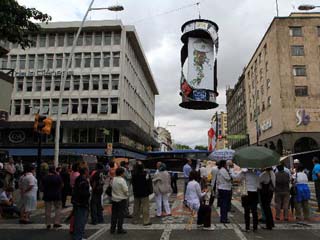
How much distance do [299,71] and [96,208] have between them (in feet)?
135

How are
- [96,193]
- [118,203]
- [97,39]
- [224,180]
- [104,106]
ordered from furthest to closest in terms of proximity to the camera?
[97,39], [104,106], [96,193], [224,180], [118,203]

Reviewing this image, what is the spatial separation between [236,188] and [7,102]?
53.9 feet

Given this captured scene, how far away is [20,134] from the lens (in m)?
50.4

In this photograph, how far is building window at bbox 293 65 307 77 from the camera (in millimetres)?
45031

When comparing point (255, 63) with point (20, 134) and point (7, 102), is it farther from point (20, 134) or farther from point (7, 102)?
point (7, 102)

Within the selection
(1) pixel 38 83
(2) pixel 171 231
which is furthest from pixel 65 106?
(2) pixel 171 231

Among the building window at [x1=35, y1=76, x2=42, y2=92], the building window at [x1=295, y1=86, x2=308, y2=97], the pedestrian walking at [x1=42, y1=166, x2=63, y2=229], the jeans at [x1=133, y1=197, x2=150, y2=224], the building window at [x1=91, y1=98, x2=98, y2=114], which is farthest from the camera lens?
the building window at [x1=35, y1=76, x2=42, y2=92]

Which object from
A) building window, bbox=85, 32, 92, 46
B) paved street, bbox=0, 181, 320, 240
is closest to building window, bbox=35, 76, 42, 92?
building window, bbox=85, 32, 92, 46

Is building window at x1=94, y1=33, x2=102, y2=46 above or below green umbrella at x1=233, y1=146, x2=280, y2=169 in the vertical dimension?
above

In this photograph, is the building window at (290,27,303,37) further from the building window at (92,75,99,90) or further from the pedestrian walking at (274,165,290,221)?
the pedestrian walking at (274,165,290,221)

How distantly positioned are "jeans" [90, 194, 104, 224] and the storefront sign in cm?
4344

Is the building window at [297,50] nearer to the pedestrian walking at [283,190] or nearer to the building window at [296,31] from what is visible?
the building window at [296,31]

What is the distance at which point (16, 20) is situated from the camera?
917 cm

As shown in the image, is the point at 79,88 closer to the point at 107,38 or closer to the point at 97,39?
the point at 97,39
